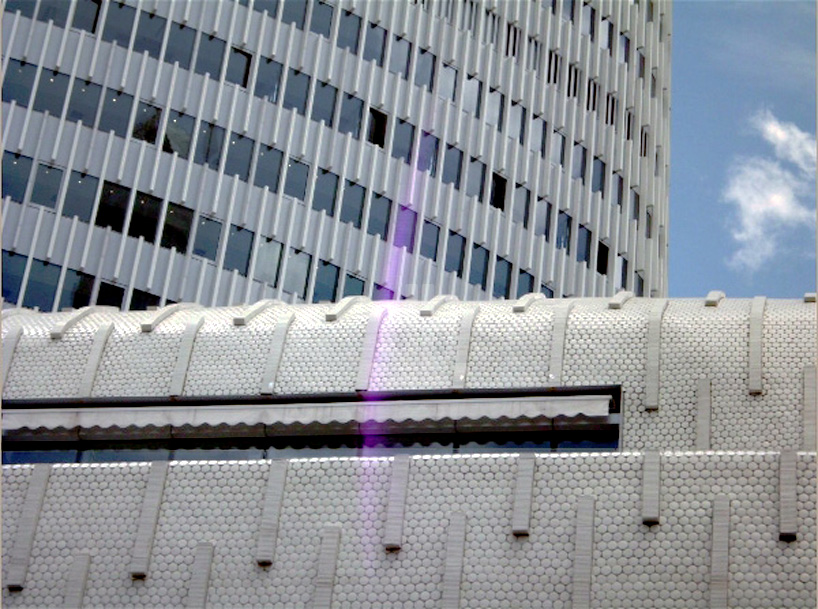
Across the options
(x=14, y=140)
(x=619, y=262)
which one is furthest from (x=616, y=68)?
(x=14, y=140)

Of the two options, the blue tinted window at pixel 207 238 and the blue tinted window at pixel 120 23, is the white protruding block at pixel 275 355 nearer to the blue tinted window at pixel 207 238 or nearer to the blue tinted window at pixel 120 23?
the blue tinted window at pixel 207 238

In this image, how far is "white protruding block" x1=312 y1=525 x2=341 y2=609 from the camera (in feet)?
90.1

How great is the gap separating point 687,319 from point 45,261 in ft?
117

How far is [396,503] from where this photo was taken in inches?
1117

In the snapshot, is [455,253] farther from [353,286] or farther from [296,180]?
[296,180]

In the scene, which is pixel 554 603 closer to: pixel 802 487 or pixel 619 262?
pixel 802 487

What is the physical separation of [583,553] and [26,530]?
1008 cm

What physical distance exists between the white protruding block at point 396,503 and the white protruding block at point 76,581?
17.4ft

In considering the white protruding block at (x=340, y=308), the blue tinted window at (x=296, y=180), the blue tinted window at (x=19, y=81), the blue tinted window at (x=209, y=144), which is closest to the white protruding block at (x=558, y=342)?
the white protruding block at (x=340, y=308)

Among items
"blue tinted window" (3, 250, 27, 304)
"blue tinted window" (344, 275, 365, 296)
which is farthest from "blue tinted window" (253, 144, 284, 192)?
"blue tinted window" (3, 250, 27, 304)

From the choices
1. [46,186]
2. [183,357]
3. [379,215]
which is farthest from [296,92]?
[183,357]

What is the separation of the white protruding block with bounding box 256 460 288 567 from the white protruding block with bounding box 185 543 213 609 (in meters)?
0.85

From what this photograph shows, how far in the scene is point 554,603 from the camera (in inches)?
1043

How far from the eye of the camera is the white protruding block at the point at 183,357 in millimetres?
32562
